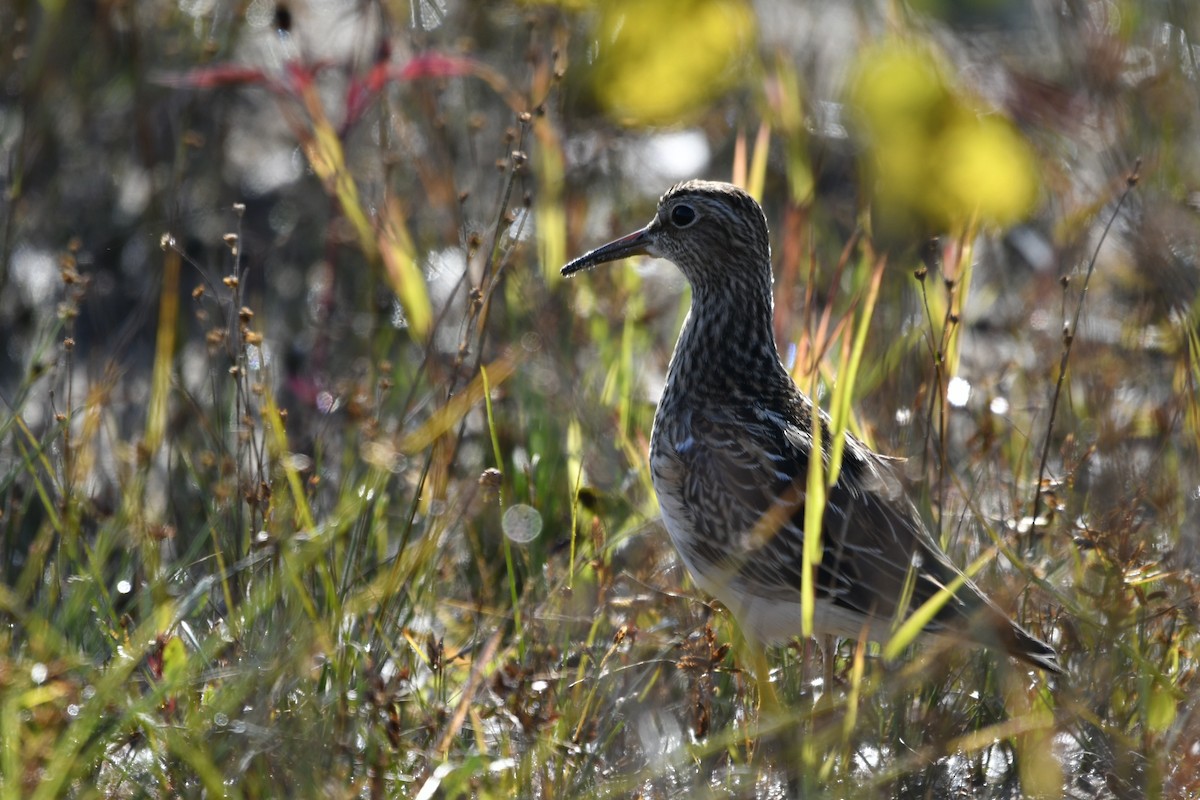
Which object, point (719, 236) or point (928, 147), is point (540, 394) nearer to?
point (719, 236)

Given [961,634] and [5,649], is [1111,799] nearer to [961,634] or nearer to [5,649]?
[961,634]

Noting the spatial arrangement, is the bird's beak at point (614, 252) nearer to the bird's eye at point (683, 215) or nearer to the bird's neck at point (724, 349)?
the bird's eye at point (683, 215)

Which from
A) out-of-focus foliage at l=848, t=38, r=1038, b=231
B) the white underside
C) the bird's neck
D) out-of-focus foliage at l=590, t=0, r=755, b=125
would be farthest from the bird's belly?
out-of-focus foliage at l=590, t=0, r=755, b=125

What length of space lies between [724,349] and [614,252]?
0.54m

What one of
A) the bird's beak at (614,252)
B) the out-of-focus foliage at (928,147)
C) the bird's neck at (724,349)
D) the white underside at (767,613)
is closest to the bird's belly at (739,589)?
the white underside at (767,613)

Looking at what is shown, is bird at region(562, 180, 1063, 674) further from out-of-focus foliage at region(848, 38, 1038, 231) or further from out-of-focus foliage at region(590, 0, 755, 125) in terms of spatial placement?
out-of-focus foliage at region(590, 0, 755, 125)

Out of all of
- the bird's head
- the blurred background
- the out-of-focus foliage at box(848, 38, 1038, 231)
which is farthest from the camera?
the out-of-focus foliage at box(848, 38, 1038, 231)

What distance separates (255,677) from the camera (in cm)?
325

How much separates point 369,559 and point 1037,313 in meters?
2.98

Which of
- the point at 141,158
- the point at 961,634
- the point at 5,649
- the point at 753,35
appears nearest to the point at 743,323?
the point at 961,634

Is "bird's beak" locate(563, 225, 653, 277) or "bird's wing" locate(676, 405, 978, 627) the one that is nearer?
"bird's wing" locate(676, 405, 978, 627)

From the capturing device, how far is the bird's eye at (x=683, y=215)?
4.61 meters

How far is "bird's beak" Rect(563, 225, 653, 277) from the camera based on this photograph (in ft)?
15.4

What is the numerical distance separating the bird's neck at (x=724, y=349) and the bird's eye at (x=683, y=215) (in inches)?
8.4
